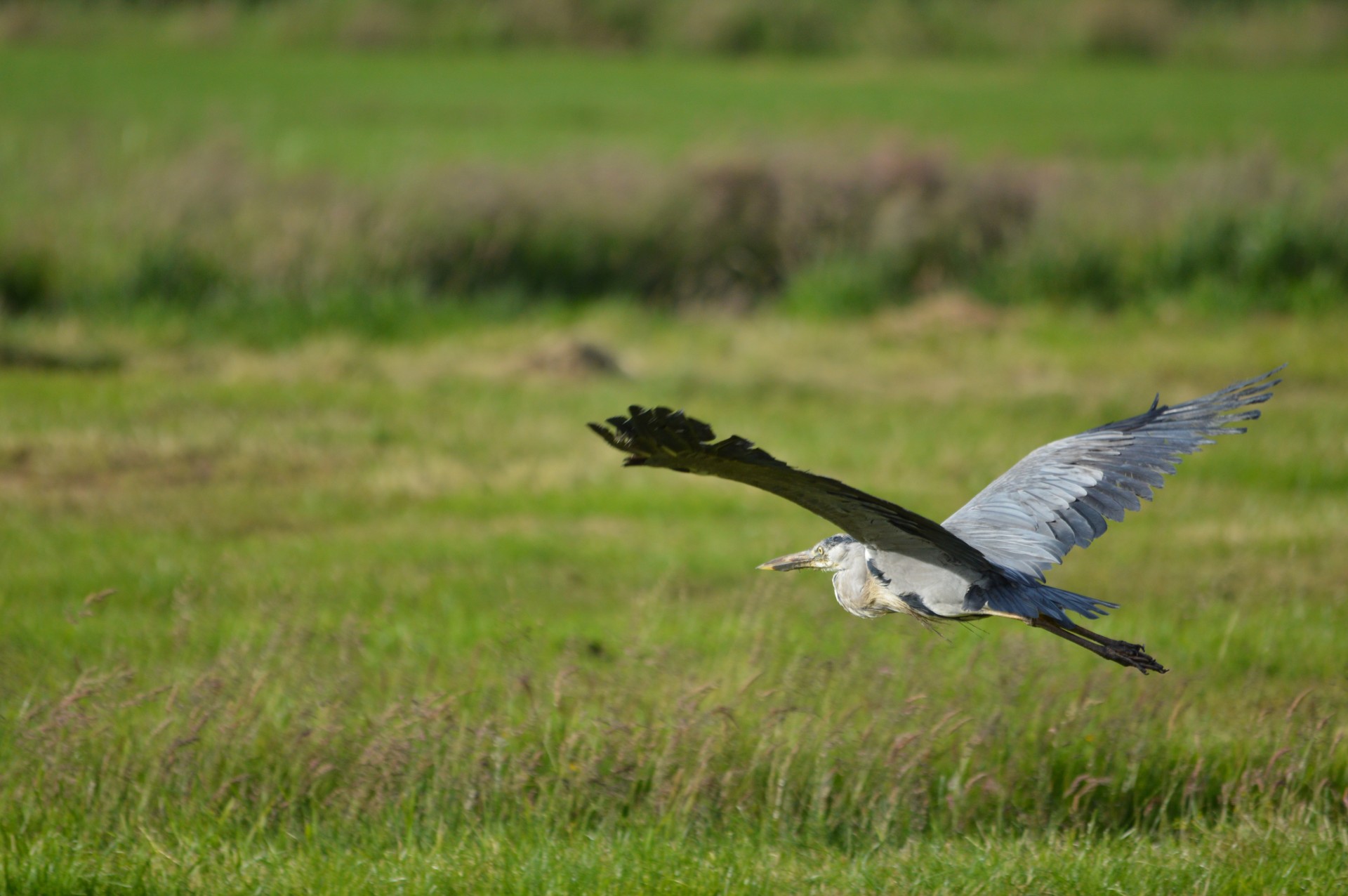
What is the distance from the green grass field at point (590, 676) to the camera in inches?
167

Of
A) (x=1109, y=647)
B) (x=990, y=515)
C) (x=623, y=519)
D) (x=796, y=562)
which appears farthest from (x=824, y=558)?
(x=623, y=519)

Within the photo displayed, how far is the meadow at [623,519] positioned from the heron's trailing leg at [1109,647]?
0.36 m

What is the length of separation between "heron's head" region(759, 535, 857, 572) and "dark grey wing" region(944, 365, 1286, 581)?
39 centimetres

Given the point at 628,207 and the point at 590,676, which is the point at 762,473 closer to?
the point at 590,676

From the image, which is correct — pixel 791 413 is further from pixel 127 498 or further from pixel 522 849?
pixel 522 849

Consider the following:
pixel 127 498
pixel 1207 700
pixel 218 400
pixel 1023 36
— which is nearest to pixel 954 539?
pixel 1207 700

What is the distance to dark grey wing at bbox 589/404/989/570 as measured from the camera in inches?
Result: 118

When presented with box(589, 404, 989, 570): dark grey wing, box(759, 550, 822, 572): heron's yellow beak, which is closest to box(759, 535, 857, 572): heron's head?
box(759, 550, 822, 572): heron's yellow beak

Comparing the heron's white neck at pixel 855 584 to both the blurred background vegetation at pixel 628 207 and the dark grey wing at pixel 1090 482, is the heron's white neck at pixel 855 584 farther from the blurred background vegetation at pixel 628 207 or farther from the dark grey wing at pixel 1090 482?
the blurred background vegetation at pixel 628 207

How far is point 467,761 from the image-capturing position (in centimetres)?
464

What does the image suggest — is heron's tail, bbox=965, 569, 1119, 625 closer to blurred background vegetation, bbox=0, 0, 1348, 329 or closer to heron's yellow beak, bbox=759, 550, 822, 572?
heron's yellow beak, bbox=759, 550, 822, 572

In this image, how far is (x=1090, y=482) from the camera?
4438 millimetres

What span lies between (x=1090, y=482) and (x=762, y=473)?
5.38 feet

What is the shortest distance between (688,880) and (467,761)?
984mm
